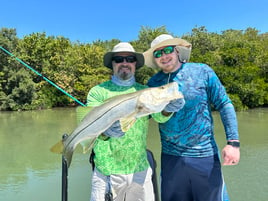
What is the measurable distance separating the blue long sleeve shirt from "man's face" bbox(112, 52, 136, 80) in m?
0.40

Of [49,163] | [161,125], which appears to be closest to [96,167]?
[161,125]

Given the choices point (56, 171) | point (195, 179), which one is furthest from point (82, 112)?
point (56, 171)

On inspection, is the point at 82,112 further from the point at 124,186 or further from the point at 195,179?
the point at 195,179

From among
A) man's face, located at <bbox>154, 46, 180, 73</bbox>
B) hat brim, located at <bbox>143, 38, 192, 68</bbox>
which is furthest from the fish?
hat brim, located at <bbox>143, 38, 192, 68</bbox>

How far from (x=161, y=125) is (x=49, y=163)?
20.2ft

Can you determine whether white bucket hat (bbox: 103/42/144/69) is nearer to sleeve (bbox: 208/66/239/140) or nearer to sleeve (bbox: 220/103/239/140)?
sleeve (bbox: 208/66/239/140)

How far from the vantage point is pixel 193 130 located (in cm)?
260

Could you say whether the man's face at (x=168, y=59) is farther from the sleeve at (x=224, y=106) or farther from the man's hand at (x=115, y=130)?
the man's hand at (x=115, y=130)

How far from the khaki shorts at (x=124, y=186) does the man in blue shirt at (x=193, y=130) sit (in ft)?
0.89

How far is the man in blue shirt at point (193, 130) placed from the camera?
8.47 feet

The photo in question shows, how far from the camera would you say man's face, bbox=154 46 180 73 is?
2.65 m

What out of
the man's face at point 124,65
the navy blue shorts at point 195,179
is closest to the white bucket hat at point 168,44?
the man's face at point 124,65

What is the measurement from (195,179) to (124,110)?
1047 millimetres

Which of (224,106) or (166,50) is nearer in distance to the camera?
(224,106)
